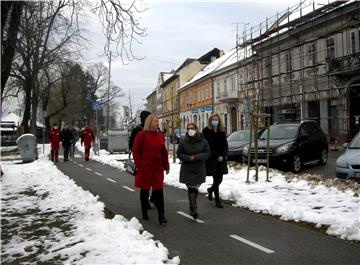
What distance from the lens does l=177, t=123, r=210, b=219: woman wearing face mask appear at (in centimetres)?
859

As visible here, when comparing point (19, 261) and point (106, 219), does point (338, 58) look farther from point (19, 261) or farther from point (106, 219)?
point (19, 261)

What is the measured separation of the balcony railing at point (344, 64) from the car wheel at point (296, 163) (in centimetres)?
1218

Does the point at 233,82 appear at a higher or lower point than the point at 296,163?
higher

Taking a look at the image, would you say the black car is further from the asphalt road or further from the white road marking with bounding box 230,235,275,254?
the white road marking with bounding box 230,235,275,254

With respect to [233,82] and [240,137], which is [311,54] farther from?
[233,82]

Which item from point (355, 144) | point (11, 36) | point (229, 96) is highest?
point (229, 96)

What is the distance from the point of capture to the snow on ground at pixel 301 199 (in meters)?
7.82

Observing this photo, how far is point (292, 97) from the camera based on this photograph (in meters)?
33.3

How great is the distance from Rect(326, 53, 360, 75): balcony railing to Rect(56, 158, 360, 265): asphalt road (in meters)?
18.7

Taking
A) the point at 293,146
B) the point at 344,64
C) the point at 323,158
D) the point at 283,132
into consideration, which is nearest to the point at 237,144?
the point at 283,132

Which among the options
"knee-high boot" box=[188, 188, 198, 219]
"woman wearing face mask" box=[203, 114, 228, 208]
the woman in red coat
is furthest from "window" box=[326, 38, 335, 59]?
the woman in red coat

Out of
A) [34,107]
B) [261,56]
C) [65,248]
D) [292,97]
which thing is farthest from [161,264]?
[34,107]

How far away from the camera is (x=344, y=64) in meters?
27.2

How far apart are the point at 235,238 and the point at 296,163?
30.0ft
